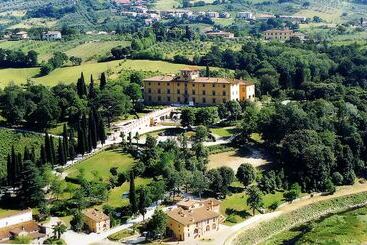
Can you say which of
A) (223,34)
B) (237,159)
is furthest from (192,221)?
(223,34)

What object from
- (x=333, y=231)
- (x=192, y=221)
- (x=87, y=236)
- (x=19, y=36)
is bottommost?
(x=333, y=231)

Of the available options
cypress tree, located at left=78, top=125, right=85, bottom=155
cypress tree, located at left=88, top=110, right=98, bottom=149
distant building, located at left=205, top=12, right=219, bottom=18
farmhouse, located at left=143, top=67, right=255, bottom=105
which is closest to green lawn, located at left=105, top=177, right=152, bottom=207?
cypress tree, located at left=78, top=125, right=85, bottom=155

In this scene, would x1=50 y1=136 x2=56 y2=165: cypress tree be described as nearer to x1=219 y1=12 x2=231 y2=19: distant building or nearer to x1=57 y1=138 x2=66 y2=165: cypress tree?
x1=57 y1=138 x2=66 y2=165: cypress tree

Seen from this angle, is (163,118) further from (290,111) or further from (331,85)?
(331,85)

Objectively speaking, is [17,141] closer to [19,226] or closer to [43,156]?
[43,156]

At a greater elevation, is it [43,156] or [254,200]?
[43,156]

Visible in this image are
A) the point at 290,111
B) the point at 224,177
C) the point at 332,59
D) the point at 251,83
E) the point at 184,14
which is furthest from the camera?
the point at 184,14

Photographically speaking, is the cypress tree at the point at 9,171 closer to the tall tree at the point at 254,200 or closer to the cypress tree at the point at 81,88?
the tall tree at the point at 254,200

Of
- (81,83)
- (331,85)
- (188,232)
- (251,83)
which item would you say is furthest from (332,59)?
(188,232)
